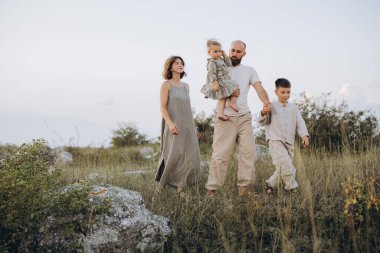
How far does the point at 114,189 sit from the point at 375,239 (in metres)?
2.69

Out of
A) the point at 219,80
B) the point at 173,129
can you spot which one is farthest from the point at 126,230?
the point at 219,80

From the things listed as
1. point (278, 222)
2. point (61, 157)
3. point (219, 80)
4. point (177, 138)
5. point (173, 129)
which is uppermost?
point (219, 80)

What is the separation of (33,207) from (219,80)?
9.30 ft

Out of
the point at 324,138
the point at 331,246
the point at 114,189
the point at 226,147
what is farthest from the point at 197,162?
the point at 324,138

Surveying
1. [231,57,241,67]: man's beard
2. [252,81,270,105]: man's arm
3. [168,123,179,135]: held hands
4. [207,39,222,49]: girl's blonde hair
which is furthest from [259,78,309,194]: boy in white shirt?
[168,123,179,135]: held hands

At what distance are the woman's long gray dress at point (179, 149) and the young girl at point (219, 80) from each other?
52 centimetres

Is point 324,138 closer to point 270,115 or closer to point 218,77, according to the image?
point 270,115

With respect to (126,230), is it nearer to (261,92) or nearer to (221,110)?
(221,110)

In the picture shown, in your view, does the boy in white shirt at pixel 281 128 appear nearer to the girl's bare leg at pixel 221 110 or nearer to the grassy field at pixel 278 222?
the grassy field at pixel 278 222

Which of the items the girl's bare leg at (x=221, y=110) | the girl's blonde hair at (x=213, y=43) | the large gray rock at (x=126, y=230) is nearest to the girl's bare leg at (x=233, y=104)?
the girl's bare leg at (x=221, y=110)

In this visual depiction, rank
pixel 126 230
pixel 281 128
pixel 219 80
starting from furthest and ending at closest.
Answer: pixel 281 128 < pixel 219 80 < pixel 126 230

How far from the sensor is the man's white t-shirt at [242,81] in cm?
539

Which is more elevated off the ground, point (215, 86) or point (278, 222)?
point (215, 86)

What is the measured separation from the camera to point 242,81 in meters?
5.42
